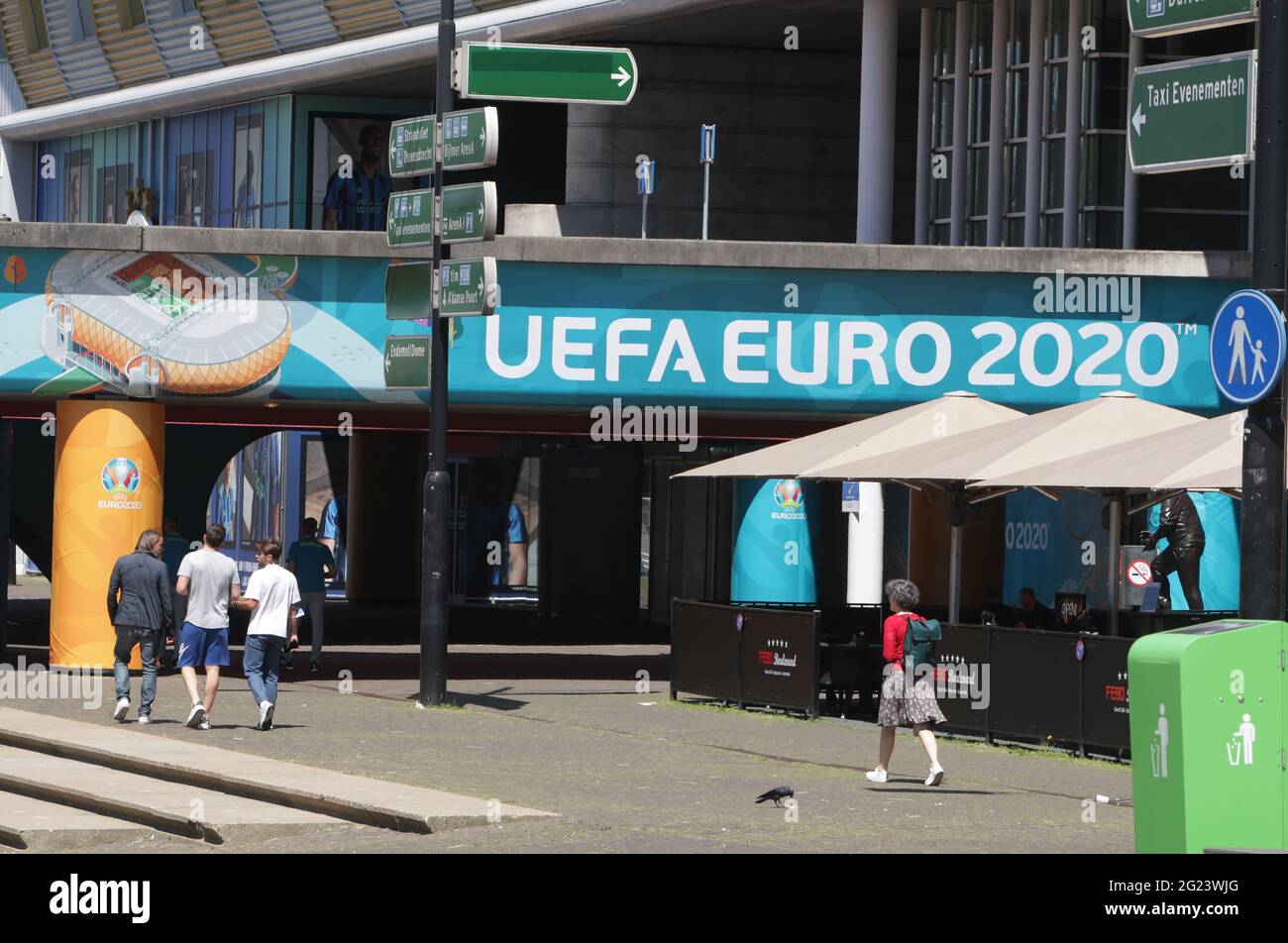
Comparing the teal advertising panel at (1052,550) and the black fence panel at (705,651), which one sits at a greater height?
the teal advertising panel at (1052,550)

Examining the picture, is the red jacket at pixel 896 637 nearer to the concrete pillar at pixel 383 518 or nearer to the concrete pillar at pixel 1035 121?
the concrete pillar at pixel 1035 121

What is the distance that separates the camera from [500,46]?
750 inches

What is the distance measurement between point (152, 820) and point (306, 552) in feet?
40.4

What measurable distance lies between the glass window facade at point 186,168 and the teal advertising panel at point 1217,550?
1830 cm

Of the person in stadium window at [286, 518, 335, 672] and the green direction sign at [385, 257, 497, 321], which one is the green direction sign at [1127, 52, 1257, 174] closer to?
the green direction sign at [385, 257, 497, 321]

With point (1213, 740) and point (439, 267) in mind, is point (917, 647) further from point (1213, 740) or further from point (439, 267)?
point (439, 267)

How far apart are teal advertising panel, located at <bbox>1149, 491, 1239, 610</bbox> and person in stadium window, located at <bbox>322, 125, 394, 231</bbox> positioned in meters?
17.0

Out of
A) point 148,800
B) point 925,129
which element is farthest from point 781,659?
point 925,129

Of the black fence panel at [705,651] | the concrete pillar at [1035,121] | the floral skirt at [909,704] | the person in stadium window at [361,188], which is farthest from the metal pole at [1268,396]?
the person in stadium window at [361,188]

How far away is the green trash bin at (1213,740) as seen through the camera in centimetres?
956

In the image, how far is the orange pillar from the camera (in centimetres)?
2372

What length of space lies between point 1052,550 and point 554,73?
13.7 metres

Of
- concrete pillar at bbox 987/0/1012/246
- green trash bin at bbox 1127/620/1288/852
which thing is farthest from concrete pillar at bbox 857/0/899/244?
green trash bin at bbox 1127/620/1288/852

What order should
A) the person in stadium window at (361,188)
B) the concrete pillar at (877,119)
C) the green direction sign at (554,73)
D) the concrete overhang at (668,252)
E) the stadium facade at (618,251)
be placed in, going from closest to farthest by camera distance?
the green direction sign at (554,73)
the concrete overhang at (668,252)
the stadium facade at (618,251)
the concrete pillar at (877,119)
the person in stadium window at (361,188)
